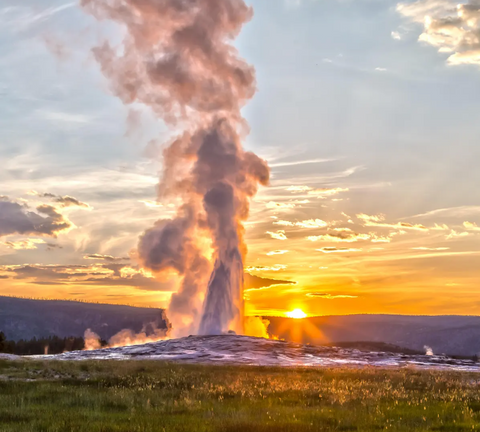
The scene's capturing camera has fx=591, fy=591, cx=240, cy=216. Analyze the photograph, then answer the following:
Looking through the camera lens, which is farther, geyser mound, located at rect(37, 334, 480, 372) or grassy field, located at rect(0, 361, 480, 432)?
geyser mound, located at rect(37, 334, 480, 372)

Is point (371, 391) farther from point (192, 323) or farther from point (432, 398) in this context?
point (192, 323)

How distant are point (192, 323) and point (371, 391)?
380 feet

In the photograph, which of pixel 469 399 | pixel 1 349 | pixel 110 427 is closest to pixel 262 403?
pixel 110 427

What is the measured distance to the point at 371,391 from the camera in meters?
25.8

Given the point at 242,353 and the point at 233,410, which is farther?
the point at 242,353

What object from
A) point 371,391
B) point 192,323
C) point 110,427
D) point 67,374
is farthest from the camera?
point 192,323

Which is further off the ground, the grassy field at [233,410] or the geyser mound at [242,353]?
the grassy field at [233,410]

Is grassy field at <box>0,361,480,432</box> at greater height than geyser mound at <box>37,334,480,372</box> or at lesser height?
greater

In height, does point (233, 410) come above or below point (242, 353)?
above

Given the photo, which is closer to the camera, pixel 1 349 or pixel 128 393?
pixel 128 393

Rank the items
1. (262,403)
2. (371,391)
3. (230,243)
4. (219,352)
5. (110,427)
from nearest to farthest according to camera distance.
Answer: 1. (110,427)
2. (262,403)
3. (371,391)
4. (219,352)
5. (230,243)

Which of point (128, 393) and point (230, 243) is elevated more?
point (230, 243)

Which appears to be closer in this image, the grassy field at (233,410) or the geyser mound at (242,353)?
the grassy field at (233,410)

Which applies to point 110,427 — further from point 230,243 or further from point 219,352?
point 230,243
